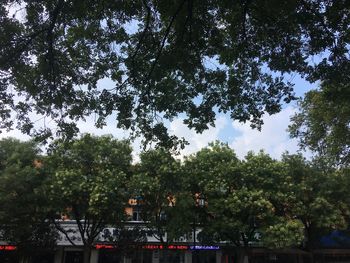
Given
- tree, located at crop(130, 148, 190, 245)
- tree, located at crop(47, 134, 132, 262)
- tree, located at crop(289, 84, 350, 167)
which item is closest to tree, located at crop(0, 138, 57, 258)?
→ tree, located at crop(47, 134, 132, 262)

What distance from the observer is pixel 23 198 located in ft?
87.6

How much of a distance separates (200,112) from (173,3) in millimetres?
3108

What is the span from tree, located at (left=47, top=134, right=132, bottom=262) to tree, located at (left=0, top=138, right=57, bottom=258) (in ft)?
2.82

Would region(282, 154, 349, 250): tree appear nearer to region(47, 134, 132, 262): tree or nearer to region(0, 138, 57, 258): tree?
region(47, 134, 132, 262): tree

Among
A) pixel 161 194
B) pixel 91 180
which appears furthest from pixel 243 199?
pixel 91 180

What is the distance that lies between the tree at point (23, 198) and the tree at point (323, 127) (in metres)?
15.4

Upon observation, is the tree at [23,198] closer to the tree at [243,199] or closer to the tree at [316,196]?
the tree at [243,199]

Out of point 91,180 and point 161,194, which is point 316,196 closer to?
point 161,194

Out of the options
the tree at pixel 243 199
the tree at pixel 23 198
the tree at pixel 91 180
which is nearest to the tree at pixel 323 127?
the tree at pixel 243 199

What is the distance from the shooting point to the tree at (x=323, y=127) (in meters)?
19.9

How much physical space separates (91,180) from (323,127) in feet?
45.4

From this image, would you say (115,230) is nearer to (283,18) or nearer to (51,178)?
(51,178)

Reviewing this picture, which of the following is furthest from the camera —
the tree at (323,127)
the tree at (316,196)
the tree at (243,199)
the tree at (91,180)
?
the tree at (316,196)

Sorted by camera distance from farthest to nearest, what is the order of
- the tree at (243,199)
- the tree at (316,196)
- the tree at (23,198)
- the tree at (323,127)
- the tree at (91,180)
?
the tree at (316,196)
the tree at (243,199)
the tree at (91,180)
the tree at (23,198)
the tree at (323,127)
